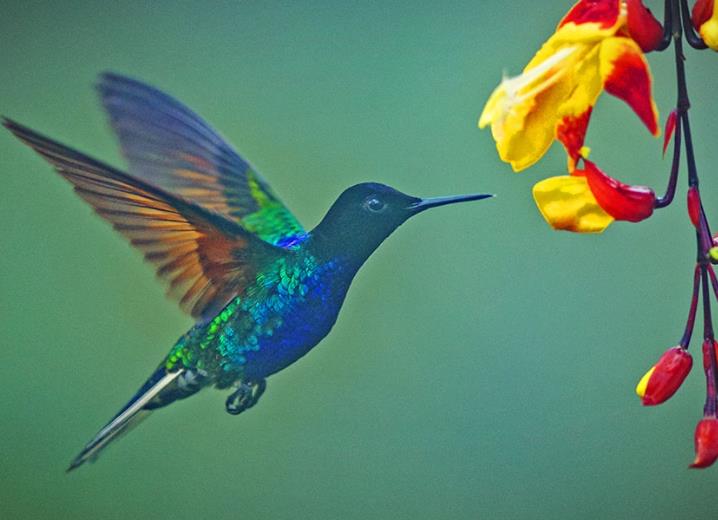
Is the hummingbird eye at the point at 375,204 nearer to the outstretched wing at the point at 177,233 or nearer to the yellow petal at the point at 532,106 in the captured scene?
the outstretched wing at the point at 177,233

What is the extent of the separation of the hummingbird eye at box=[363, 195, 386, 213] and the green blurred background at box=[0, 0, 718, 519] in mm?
454

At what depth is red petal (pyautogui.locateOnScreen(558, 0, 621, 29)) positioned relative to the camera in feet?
1.42

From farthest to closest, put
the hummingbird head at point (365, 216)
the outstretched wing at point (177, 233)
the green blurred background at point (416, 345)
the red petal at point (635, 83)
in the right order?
the green blurred background at point (416, 345)
the hummingbird head at point (365, 216)
the outstretched wing at point (177, 233)
the red petal at point (635, 83)

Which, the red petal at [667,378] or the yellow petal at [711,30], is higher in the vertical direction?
the yellow petal at [711,30]

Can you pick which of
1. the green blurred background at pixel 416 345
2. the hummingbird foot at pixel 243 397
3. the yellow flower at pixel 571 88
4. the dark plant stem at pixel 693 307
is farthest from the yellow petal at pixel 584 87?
the green blurred background at pixel 416 345

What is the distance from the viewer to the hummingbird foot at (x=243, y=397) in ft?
3.06

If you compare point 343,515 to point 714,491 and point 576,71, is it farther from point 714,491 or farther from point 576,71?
point 576,71

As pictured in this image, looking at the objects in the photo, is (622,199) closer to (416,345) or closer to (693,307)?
(693,307)

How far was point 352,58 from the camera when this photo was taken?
1387 millimetres

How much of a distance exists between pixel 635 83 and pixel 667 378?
0.17m

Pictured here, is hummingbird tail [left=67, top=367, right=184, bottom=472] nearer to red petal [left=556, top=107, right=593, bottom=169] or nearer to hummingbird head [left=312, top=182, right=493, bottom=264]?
hummingbird head [left=312, top=182, right=493, bottom=264]

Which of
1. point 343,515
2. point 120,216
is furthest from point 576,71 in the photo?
point 343,515

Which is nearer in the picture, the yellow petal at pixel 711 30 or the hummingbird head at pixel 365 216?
the yellow petal at pixel 711 30

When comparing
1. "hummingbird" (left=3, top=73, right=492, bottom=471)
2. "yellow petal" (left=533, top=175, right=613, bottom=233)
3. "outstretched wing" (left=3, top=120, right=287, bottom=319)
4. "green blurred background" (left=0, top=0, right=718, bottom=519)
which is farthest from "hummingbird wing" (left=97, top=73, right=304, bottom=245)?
"yellow petal" (left=533, top=175, right=613, bottom=233)
